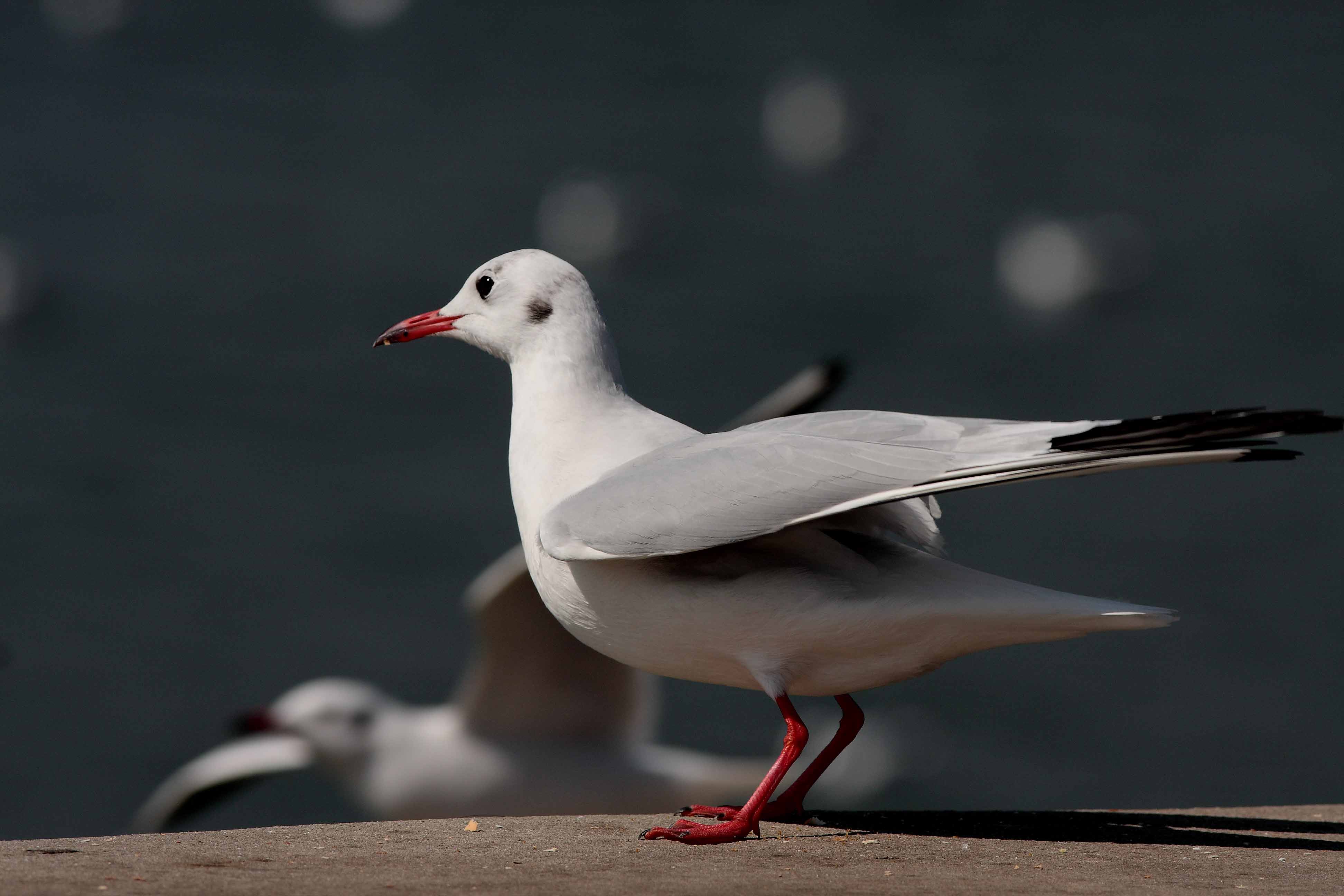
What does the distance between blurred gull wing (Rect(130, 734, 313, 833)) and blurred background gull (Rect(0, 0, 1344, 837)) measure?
6342 mm

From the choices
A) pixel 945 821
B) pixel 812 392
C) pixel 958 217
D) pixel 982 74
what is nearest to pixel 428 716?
pixel 812 392

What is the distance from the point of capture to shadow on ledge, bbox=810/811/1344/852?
4.22m

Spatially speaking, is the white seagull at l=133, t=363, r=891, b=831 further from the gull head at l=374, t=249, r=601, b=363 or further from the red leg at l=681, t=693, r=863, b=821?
the red leg at l=681, t=693, r=863, b=821

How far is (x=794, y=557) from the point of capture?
158 inches

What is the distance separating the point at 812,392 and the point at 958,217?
26.8m

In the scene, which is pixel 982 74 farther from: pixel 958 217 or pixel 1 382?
pixel 1 382

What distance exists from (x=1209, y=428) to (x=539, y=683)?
615 cm

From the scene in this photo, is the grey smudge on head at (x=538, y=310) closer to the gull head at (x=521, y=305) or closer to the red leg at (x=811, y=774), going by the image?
the gull head at (x=521, y=305)

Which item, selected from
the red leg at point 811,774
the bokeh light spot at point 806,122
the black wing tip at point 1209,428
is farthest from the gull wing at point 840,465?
the bokeh light spot at point 806,122

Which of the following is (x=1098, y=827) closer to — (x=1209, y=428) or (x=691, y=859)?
(x=691, y=859)

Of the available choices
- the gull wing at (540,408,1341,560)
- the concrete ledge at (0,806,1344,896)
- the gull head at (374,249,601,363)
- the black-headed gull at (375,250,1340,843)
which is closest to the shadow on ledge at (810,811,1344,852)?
the concrete ledge at (0,806,1344,896)

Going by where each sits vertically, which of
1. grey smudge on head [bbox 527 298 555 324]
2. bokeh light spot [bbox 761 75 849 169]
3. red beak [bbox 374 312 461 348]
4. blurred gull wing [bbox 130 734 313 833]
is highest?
bokeh light spot [bbox 761 75 849 169]

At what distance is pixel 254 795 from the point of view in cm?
1827

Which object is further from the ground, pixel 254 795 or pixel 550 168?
pixel 550 168
